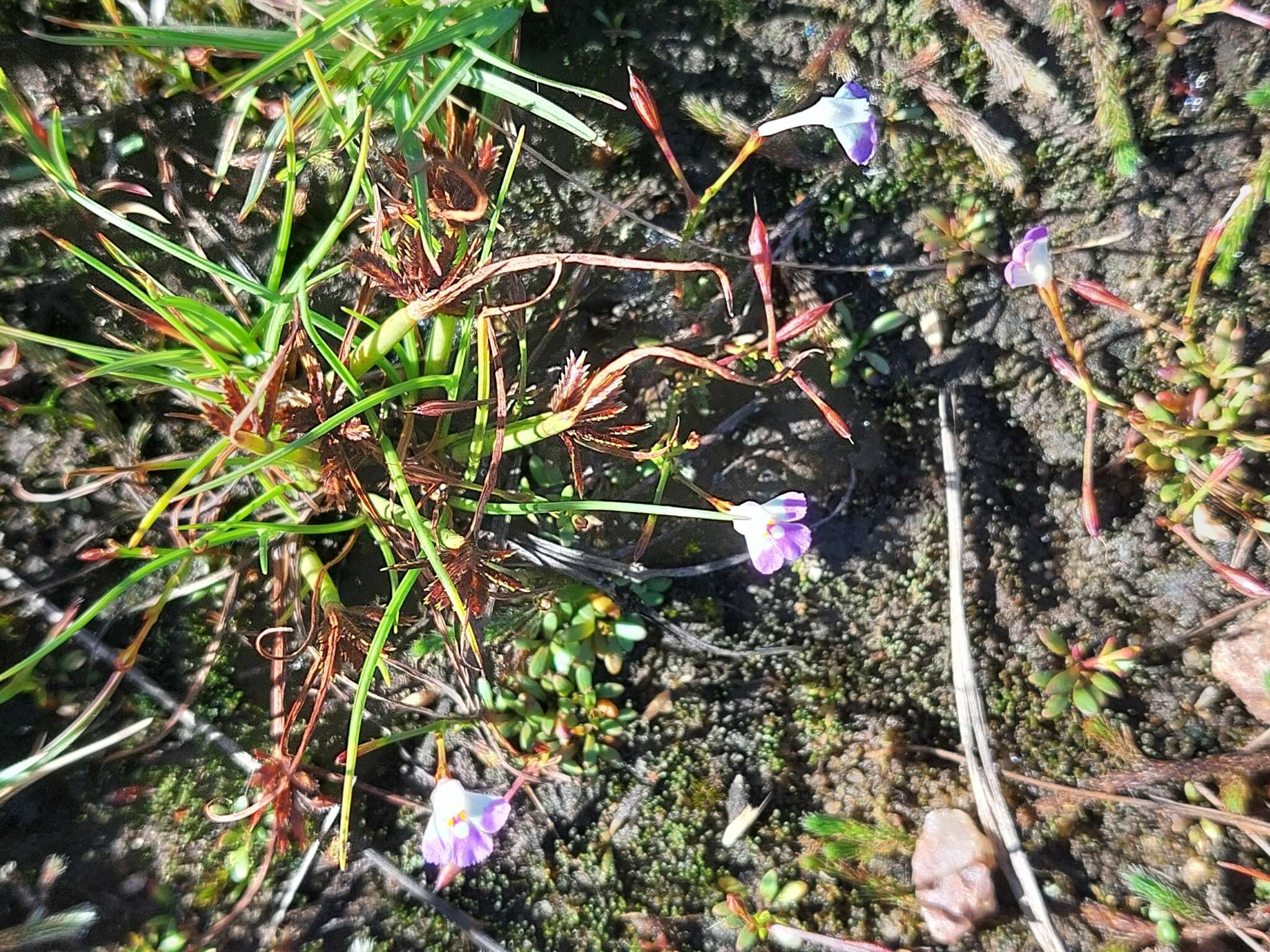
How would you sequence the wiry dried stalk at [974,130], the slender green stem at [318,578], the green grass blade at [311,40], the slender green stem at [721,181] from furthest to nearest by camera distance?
the wiry dried stalk at [974,130] < the slender green stem at [318,578] < the slender green stem at [721,181] < the green grass blade at [311,40]

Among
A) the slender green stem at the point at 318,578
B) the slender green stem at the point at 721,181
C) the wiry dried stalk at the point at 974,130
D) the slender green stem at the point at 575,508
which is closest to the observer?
the slender green stem at the point at 721,181

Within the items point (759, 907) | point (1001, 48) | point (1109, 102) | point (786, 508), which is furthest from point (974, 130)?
point (759, 907)

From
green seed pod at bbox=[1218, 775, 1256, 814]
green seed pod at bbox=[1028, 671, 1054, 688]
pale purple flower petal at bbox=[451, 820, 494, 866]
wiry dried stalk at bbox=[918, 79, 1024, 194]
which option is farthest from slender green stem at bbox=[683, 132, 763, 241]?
green seed pod at bbox=[1218, 775, 1256, 814]

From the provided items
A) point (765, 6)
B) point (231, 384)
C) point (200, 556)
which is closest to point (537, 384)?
point (231, 384)

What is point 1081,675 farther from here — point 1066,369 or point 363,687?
point 363,687

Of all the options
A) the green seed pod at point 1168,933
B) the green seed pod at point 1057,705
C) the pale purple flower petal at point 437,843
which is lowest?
the green seed pod at point 1168,933

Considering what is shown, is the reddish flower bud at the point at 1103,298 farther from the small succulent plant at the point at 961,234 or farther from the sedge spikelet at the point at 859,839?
the sedge spikelet at the point at 859,839

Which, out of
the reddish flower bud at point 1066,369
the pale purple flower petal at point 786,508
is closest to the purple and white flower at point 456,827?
the pale purple flower petal at point 786,508

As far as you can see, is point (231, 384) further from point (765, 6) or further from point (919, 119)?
point (919, 119)
